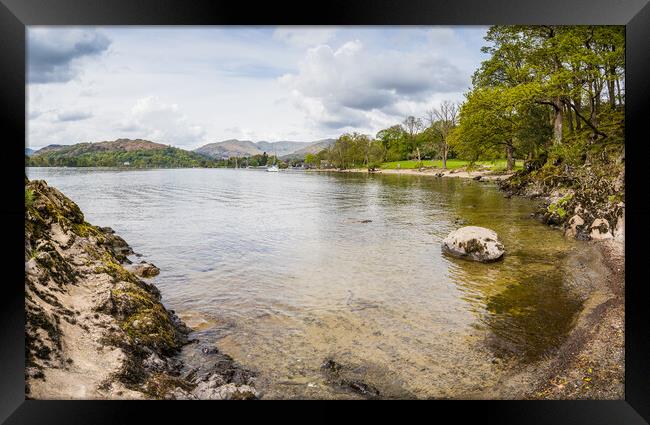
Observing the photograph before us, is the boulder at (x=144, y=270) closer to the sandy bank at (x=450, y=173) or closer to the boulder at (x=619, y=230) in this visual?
the boulder at (x=619, y=230)

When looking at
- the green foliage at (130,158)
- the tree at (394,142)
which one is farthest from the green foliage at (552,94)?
the green foliage at (130,158)

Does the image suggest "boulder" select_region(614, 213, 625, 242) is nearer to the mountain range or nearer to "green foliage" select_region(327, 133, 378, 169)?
the mountain range

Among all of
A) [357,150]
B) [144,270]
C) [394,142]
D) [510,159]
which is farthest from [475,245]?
[357,150]

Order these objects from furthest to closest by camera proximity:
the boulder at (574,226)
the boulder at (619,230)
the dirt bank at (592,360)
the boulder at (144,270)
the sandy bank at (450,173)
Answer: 1. the sandy bank at (450,173)
2. the boulder at (574,226)
3. the boulder at (619,230)
4. the boulder at (144,270)
5. the dirt bank at (592,360)

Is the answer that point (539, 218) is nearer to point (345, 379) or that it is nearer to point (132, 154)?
point (345, 379)

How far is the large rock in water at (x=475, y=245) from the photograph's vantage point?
33.5 feet

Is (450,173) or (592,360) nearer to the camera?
(592,360)

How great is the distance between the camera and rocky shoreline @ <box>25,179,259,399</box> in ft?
13.8

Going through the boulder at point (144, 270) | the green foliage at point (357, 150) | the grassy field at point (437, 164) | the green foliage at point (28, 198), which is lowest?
the boulder at point (144, 270)

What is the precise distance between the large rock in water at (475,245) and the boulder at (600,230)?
3.15m

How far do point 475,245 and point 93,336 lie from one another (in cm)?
875

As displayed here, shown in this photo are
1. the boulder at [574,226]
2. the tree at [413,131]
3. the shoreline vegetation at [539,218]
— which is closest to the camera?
the shoreline vegetation at [539,218]

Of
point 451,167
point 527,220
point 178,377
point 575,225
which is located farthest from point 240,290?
point 451,167
